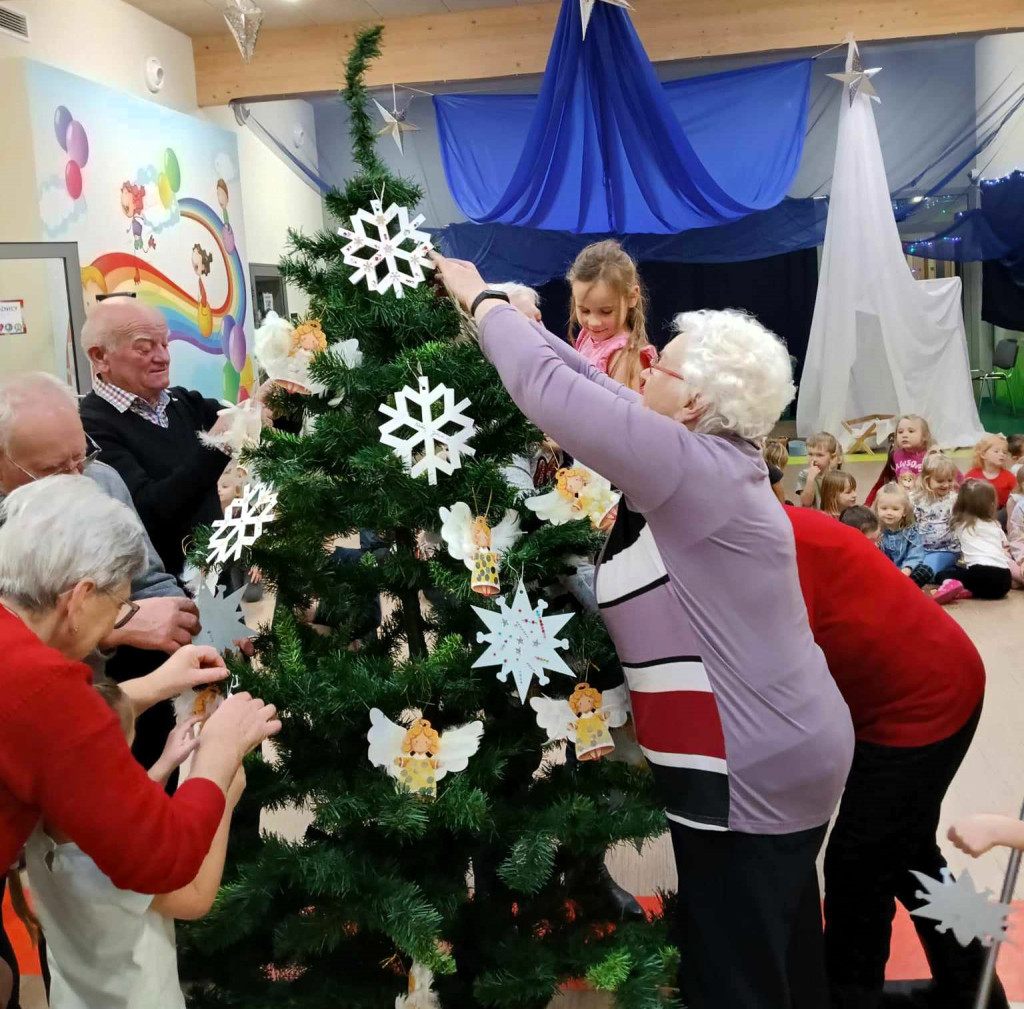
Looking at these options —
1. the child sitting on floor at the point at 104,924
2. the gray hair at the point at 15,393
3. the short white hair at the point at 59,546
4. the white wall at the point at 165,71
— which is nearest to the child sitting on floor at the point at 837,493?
the white wall at the point at 165,71

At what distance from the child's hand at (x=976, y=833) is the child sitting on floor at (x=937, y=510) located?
433cm

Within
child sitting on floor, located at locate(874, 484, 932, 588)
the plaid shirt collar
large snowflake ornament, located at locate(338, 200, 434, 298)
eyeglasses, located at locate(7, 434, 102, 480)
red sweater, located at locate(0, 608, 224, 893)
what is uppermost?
large snowflake ornament, located at locate(338, 200, 434, 298)

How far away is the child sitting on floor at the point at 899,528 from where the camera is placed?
216 inches

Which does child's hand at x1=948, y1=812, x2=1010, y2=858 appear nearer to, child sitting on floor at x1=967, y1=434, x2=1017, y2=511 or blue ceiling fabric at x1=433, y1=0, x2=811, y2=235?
blue ceiling fabric at x1=433, y1=0, x2=811, y2=235

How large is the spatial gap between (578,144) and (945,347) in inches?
129

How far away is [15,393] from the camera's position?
5.91 feet

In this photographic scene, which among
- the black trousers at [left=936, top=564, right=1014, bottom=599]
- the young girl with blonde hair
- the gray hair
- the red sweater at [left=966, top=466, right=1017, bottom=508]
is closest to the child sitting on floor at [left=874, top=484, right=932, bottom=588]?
the black trousers at [left=936, top=564, right=1014, bottom=599]

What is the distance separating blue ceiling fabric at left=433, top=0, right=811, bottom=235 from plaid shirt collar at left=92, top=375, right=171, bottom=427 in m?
3.08

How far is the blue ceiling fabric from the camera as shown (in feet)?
16.2

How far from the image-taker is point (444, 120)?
6184 mm

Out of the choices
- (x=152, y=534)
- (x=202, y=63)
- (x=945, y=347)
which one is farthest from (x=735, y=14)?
(x=152, y=534)

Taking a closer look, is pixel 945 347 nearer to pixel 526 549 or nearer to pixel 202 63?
pixel 202 63

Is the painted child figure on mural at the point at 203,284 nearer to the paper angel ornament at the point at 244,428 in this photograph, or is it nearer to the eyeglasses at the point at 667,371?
the paper angel ornament at the point at 244,428

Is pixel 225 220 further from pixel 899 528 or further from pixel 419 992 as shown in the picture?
pixel 419 992
